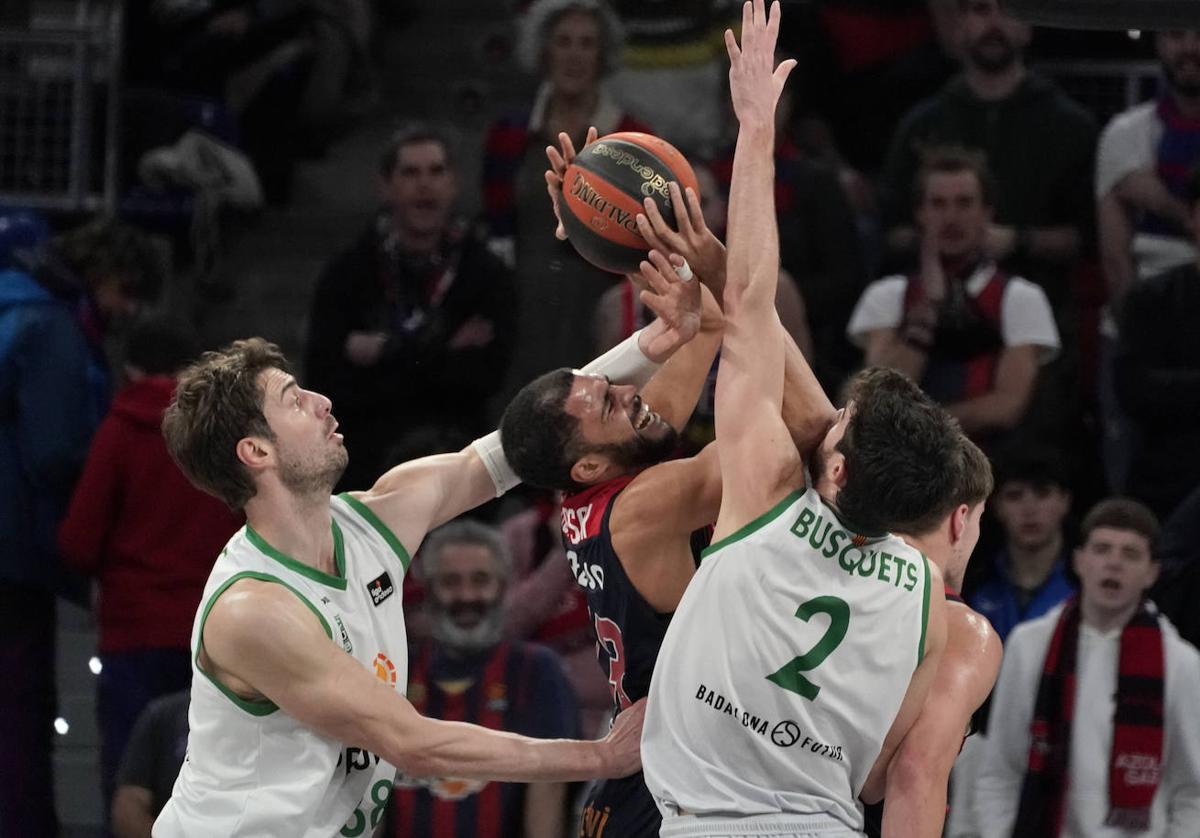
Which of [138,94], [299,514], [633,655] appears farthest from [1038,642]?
[138,94]

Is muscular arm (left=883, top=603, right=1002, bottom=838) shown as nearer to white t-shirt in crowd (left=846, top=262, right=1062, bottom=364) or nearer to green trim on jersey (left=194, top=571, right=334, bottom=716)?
green trim on jersey (left=194, top=571, right=334, bottom=716)

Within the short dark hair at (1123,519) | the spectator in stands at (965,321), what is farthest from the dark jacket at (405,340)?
the short dark hair at (1123,519)

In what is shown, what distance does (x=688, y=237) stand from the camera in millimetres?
4891

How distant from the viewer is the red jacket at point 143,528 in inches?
292

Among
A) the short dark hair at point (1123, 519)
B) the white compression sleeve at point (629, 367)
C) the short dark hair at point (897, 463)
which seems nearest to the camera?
the short dark hair at point (897, 463)

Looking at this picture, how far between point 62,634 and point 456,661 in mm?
2723

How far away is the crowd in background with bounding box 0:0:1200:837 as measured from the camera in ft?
24.0

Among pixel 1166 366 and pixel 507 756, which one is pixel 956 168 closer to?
pixel 1166 366

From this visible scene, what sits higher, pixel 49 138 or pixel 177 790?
pixel 49 138

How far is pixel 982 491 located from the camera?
4746 millimetres

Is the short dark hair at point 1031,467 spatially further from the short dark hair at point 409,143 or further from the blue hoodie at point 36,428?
the blue hoodie at point 36,428

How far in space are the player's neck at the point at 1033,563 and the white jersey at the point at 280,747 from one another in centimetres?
320

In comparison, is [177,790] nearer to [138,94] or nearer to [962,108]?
[962,108]

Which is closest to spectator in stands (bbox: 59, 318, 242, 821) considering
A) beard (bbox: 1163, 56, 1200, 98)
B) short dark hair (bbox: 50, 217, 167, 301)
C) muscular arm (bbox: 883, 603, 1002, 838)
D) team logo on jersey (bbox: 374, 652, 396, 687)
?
short dark hair (bbox: 50, 217, 167, 301)
